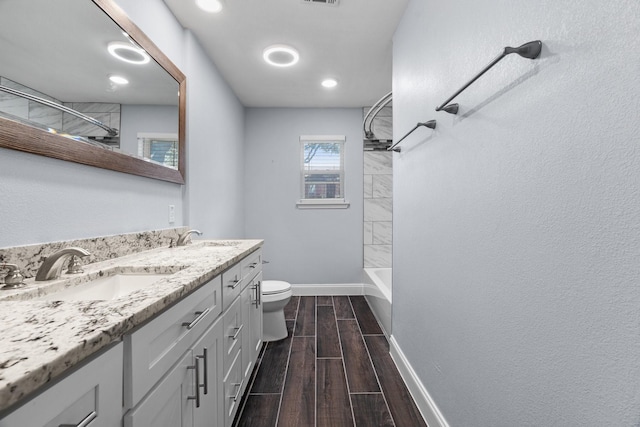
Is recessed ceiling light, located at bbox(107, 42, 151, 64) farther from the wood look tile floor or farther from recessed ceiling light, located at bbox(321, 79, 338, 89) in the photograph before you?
the wood look tile floor

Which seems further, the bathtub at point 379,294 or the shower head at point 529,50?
the bathtub at point 379,294

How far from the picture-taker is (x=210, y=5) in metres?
1.81

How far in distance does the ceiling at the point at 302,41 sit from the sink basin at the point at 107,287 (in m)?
1.74

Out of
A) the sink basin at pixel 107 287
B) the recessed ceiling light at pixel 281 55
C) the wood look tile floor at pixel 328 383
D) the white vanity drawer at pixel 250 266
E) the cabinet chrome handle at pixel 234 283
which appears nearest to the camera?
the sink basin at pixel 107 287

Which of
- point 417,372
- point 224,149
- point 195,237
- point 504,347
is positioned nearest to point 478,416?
point 504,347

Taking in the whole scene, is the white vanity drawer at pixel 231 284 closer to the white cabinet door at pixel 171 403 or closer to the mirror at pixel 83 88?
the white cabinet door at pixel 171 403

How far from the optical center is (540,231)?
71 centimetres

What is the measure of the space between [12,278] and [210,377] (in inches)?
28.1

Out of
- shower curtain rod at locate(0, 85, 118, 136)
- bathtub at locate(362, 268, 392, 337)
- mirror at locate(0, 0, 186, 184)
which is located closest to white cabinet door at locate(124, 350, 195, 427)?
mirror at locate(0, 0, 186, 184)

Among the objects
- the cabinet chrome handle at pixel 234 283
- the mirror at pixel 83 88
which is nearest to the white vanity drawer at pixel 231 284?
the cabinet chrome handle at pixel 234 283

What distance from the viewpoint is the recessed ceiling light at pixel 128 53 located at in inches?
53.5

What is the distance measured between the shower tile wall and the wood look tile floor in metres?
1.12

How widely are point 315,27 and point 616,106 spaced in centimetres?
199

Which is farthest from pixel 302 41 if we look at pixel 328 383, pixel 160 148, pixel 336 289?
pixel 336 289
